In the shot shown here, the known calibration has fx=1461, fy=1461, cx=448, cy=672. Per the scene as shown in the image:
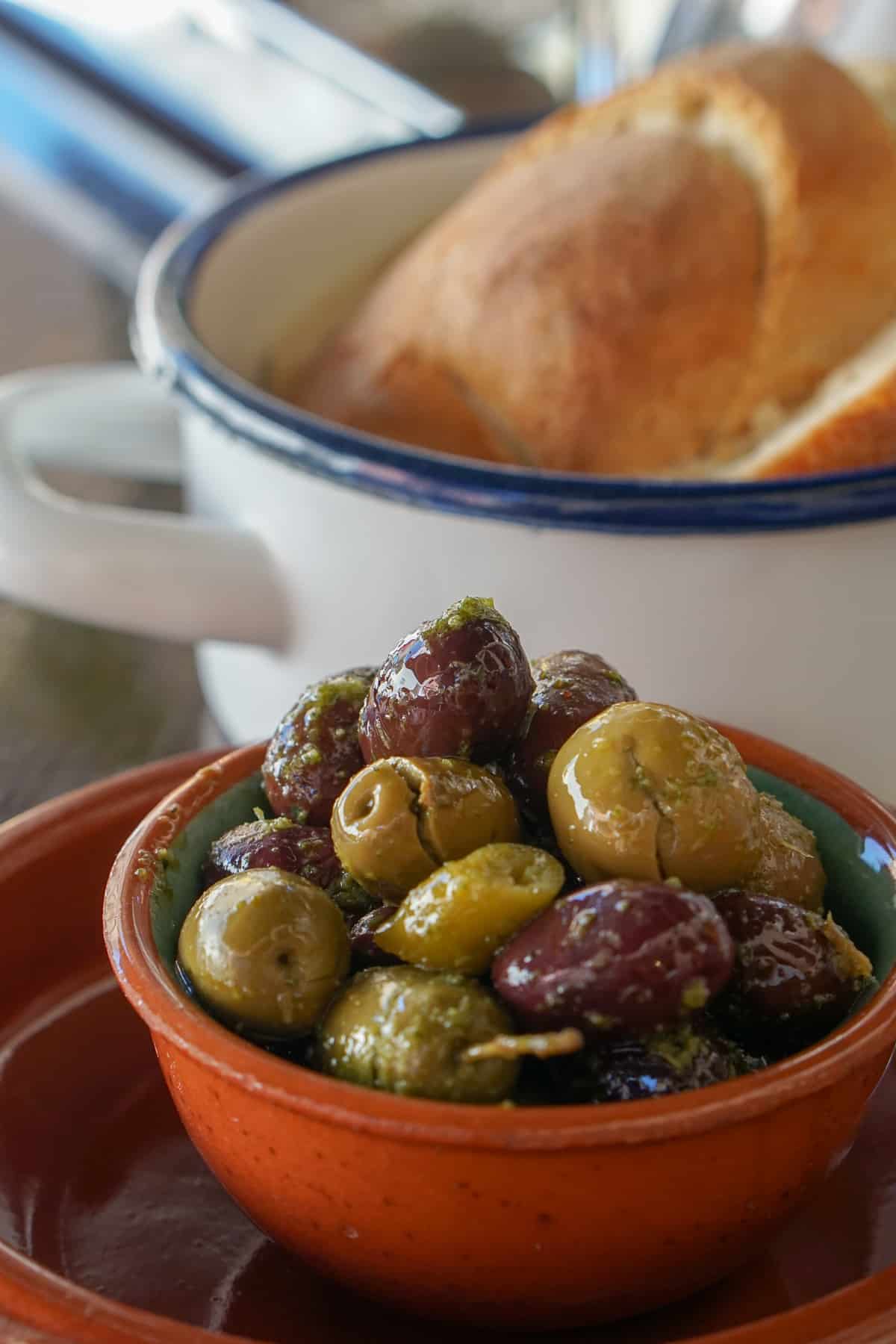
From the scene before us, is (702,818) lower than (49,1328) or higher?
higher

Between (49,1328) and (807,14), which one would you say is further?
(807,14)

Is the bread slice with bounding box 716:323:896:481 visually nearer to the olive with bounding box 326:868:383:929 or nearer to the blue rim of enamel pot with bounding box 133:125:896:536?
the blue rim of enamel pot with bounding box 133:125:896:536

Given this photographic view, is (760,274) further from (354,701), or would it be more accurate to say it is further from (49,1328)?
(49,1328)

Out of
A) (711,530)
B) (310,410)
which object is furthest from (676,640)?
(310,410)

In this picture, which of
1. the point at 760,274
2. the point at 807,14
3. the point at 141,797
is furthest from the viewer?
the point at 807,14

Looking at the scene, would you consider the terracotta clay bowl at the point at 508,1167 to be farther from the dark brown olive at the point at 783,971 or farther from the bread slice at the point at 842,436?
the bread slice at the point at 842,436

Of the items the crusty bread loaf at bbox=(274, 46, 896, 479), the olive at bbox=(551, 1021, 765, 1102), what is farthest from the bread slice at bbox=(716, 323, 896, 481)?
the olive at bbox=(551, 1021, 765, 1102)

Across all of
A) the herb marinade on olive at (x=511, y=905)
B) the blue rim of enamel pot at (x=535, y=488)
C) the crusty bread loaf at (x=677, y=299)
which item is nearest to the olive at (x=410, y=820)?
the herb marinade on olive at (x=511, y=905)

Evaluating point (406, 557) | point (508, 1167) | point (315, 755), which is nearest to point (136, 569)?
point (406, 557)
